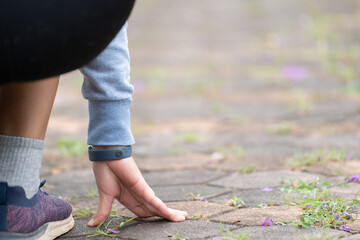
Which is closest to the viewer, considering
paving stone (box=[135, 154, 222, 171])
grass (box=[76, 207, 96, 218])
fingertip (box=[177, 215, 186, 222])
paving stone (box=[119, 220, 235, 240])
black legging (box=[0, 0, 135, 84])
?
black legging (box=[0, 0, 135, 84])

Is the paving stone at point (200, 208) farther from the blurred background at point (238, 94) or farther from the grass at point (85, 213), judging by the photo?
the blurred background at point (238, 94)

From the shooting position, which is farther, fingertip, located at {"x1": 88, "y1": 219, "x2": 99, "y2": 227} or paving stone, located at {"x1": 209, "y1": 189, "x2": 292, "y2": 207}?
paving stone, located at {"x1": 209, "y1": 189, "x2": 292, "y2": 207}

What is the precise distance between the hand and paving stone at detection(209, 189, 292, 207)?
24 centimetres

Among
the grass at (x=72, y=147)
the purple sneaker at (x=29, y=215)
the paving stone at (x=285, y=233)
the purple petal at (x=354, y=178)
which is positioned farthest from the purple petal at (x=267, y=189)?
the grass at (x=72, y=147)

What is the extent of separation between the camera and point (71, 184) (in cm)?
205

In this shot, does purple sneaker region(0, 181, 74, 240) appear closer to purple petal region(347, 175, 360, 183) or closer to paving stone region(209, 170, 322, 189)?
paving stone region(209, 170, 322, 189)

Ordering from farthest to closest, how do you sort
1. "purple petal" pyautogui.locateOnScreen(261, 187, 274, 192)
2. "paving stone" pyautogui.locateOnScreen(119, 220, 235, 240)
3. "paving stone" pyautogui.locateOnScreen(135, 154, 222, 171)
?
"paving stone" pyautogui.locateOnScreen(135, 154, 222, 171) → "purple petal" pyautogui.locateOnScreen(261, 187, 274, 192) → "paving stone" pyautogui.locateOnScreen(119, 220, 235, 240)

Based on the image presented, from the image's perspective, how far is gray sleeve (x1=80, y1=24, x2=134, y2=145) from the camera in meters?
1.37

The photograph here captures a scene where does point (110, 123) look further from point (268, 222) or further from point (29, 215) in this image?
point (268, 222)

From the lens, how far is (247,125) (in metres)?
3.21

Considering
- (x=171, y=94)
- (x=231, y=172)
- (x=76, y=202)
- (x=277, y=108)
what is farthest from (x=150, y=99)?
(x=76, y=202)

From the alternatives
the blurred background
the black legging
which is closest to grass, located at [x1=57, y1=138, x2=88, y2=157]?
the blurred background

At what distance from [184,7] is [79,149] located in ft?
23.1

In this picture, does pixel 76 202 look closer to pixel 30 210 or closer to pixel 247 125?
pixel 30 210
